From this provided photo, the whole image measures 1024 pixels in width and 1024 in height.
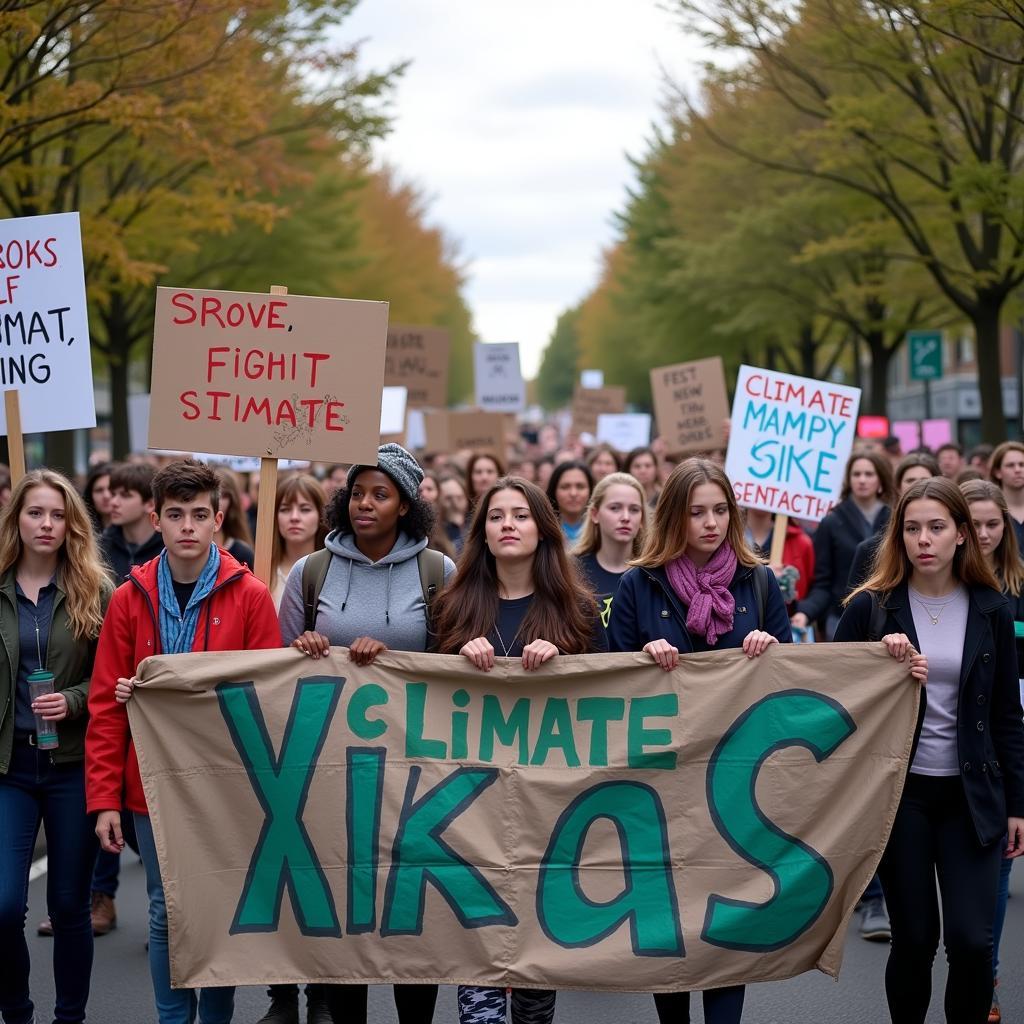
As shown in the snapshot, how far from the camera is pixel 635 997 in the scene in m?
6.11

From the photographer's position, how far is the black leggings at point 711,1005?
478 centimetres

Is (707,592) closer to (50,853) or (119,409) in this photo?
(50,853)

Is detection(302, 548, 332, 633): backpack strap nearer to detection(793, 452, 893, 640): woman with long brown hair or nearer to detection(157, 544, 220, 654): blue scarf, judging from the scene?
detection(157, 544, 220, 654): blue scarf

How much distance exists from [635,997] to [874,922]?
1.24 m

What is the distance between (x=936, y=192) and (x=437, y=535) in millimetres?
12611

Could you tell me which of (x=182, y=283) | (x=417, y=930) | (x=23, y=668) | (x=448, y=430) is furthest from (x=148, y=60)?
(x=182, y=283)

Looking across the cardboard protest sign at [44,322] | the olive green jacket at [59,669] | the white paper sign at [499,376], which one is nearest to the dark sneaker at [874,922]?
the olive green jacket at [59,669]

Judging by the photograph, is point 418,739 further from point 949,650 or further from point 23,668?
point 949,650

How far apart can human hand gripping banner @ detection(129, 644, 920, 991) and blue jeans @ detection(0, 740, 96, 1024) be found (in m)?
0.38

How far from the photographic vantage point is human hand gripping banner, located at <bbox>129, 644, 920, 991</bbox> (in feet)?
15.9

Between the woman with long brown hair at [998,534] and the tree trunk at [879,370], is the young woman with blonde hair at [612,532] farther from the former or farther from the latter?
the tree trunk at [879,370]

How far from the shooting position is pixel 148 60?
44.2 feet

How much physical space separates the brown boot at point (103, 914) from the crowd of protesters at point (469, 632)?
1687mm

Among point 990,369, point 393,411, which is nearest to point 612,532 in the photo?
point 393,411
